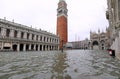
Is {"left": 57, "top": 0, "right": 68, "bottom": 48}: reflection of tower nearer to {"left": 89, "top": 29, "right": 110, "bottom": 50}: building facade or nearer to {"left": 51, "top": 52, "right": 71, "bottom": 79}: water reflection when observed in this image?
{"left": 89, "top": 29, "right": 110, "bottom": 50}: building facade

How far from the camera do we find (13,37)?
36531mm

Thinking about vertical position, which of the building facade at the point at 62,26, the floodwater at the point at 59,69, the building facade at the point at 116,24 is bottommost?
the floodwater at the point at 59,69

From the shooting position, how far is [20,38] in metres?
39.3

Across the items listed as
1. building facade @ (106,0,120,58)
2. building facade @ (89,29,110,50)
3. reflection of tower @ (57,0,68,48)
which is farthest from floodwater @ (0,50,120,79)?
building facade @ (89,29,110,50)

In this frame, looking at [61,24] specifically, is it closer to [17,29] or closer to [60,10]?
[60,10]

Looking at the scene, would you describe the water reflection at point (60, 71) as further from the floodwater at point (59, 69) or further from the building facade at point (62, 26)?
the building facade at point (62, 26)

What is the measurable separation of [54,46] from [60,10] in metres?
29.7

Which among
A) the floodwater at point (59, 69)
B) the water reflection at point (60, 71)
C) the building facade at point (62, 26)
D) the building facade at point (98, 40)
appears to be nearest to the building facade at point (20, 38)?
the building facade at point (62, 26)

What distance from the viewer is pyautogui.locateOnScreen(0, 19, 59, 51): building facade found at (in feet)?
110

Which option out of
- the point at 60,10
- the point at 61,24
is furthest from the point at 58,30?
the point at 60,10

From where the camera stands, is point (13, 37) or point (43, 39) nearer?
point (13, 37)

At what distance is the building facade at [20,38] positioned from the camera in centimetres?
3341

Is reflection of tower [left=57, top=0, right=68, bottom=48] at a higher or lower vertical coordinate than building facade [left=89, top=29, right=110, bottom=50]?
higher

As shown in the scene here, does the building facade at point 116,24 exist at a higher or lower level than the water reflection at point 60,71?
higher
